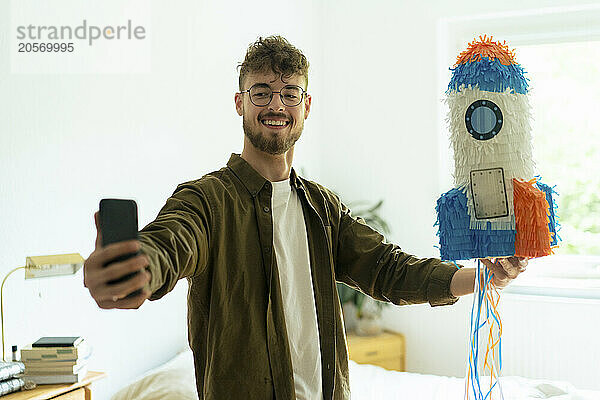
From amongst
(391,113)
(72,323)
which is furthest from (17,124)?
(391,113)

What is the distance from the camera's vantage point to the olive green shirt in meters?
1.30

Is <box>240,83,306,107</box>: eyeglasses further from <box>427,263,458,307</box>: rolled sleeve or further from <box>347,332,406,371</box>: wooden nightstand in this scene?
<box>347,332,406,371</box>: wooden nightstand

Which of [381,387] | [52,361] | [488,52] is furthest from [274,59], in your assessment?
[381,387]

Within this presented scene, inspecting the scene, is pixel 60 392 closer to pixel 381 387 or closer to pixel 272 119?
pixel 272 119

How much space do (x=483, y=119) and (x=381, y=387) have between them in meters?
1.71

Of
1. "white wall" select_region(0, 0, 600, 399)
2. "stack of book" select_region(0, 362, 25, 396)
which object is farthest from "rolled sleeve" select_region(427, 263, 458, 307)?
"white wall" select_region(0, 0, 600, 399)

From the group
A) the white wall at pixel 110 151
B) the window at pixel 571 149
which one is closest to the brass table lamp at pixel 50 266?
the white wall at pixel 110 151

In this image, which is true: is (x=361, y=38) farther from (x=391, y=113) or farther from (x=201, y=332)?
(x=201, y=332)

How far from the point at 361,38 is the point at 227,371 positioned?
3.02 metres

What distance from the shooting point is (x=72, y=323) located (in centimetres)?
242

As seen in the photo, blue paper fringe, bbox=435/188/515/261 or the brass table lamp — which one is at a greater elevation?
blue paper fringe, bbox=435/188/515/261

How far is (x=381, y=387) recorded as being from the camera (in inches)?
111

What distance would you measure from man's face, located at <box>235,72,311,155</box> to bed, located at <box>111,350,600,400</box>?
3.81ft

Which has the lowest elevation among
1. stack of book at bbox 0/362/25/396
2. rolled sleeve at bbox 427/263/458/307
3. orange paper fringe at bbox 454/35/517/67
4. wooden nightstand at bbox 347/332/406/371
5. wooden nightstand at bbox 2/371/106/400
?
wooden nightstand at bbox 347/332/406/371
